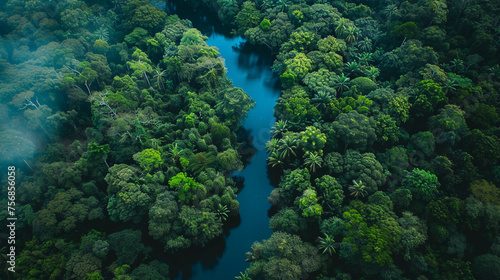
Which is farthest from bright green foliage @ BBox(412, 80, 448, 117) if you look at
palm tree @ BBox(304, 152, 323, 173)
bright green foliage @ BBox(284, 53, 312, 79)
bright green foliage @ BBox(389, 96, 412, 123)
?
palm tree @ BBox(304, 152, 323, 173)

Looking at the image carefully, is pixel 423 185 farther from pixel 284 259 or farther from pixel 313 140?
pixel 284 259

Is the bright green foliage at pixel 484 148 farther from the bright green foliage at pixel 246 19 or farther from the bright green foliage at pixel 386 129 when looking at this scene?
the bright green foliage at pixel 246 19

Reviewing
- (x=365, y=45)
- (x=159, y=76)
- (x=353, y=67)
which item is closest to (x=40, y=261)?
(x=159, y=76)

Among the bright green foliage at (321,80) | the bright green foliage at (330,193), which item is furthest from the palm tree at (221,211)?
the bright green foliage at (321,80)

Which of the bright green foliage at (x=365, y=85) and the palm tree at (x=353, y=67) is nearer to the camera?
the bright green foliage at (x=365, y=85)

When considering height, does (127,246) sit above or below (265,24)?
below

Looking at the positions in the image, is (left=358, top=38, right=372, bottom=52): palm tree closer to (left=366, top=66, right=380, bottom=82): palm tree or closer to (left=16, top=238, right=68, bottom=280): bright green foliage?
(left=366, top=66, right=380, bottom=82): palm tree
